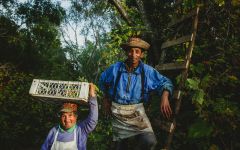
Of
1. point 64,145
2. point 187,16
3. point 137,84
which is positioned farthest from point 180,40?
point 64,145

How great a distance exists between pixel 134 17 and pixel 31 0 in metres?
7.68

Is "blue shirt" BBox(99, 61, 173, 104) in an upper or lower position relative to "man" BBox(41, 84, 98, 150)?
upper

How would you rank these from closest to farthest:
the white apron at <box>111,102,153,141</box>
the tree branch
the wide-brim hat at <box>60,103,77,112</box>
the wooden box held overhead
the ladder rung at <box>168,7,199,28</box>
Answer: the wooden box held overhead → the wide-brim hat at <box>60,103,77,112</box> → the white apron at <box>111,102,153,141</box> → the ladder rung at <box>168,7,199,28</box> → the tree branch

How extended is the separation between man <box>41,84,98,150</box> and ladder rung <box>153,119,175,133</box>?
3.26ft

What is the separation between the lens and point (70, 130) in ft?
13.9

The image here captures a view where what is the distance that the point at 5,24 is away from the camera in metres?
14.3

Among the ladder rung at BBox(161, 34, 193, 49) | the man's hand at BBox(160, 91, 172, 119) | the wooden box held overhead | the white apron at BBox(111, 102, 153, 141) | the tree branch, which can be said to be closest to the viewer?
the wooden box held overhead

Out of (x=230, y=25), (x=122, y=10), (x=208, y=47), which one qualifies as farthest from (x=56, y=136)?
(x=122, y=10)

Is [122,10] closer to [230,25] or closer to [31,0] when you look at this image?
[230,25]

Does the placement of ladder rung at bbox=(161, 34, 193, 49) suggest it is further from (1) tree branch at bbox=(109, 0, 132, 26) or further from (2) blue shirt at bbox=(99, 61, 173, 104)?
(1) tree branch at bbox=(109, 0, 132, 26)

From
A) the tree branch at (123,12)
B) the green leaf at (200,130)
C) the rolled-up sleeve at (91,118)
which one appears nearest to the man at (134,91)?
the rolled-up sleeve at (91,118)

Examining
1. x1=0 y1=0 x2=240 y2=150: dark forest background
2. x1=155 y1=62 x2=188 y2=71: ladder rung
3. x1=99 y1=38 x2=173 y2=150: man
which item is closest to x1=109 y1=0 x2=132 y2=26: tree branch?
x1=0 y1=0 x2=240 y2=150: dark forest background

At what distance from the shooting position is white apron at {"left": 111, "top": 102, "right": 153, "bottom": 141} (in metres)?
4.41

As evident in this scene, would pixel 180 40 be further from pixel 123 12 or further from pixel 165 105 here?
pixel 123 12
